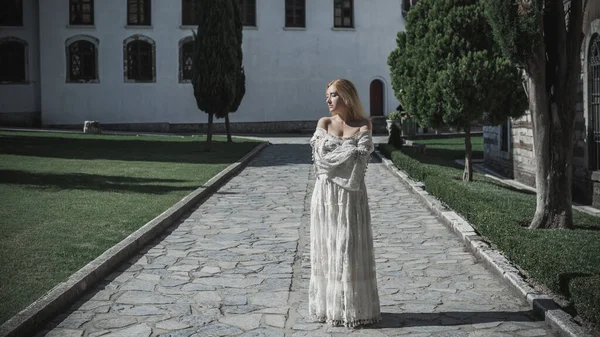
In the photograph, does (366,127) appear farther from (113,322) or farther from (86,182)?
(86,182)

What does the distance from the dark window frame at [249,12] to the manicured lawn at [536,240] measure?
2353 cm

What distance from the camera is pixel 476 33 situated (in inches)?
608

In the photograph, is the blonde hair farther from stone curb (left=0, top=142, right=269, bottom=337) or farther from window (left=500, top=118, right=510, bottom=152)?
window (left=500, top=118, right=510, bottom=152)

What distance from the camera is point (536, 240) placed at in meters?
7.56

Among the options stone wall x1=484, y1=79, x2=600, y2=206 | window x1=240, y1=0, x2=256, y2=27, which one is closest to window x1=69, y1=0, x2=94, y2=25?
window x1=240, y1=0, x2=256, y2=27

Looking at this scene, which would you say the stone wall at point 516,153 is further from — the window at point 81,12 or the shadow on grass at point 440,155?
the window at point 81,12

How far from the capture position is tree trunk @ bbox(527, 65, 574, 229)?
981 centimetres

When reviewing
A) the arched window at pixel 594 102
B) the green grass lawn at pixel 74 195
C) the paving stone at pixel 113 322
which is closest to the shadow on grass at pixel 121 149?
the green grass lawn at pixel 74 195

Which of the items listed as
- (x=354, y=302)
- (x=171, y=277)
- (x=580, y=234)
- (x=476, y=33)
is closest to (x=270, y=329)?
(x=354, y=302)

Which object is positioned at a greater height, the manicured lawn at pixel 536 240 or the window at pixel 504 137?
the window at pixel 504 137

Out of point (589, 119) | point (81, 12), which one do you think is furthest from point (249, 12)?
point (589, 119)

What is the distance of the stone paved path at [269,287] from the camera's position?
5922 mm

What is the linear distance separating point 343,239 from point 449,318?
1.10m

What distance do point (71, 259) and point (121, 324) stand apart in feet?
6.62
